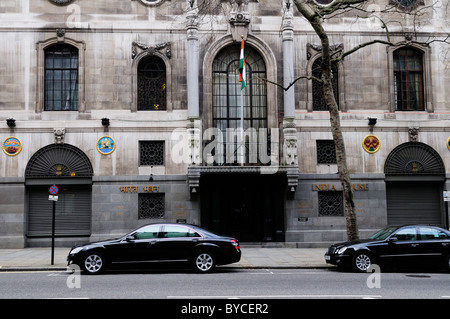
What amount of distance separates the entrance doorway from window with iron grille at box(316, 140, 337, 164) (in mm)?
2221

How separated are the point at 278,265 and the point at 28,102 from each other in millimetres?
14218

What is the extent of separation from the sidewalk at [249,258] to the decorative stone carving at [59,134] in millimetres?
4954

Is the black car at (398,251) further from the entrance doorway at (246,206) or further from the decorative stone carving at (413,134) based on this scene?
the decorative stone carving at (413,134)

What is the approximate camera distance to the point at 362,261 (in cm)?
1548

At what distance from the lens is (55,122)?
2344 centimetres

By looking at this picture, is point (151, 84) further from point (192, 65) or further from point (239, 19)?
point (239, 19)

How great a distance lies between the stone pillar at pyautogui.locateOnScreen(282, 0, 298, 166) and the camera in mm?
23219

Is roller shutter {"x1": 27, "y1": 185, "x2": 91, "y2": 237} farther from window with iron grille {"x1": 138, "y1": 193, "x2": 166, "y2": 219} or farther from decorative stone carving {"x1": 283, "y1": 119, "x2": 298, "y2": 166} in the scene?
decorative stone carving {"x1": 283, "y1": 119, "x2": 298, "y2": 166}

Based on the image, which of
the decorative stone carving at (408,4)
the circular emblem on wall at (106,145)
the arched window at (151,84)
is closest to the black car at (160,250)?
the circular emblem on wall at (106,145)

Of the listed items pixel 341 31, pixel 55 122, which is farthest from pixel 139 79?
pixel 341 31

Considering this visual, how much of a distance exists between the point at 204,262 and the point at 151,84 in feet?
38.2

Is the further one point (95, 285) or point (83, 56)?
point (83, 56)

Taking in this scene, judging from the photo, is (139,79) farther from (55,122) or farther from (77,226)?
(77,226)
